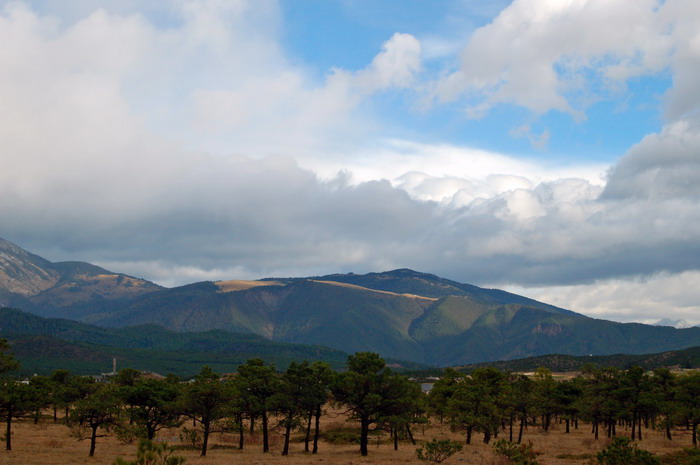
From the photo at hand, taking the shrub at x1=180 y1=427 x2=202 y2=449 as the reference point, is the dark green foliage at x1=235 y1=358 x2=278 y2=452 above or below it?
above

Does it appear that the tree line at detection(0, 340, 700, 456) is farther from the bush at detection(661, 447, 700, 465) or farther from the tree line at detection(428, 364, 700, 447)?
the bush at detection(661, 447, 700, 465)

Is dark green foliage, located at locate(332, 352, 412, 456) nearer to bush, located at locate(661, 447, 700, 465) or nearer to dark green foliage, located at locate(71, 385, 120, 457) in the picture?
dark green foliage, located at locate(71, 385, 120, 457)

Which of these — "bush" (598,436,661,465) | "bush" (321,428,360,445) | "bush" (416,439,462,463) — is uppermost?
"bush" (598,436,661,465)

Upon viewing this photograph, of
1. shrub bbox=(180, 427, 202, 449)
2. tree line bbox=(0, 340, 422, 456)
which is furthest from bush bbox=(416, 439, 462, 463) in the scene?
shrub bbox=(180, 427, 202, 449)

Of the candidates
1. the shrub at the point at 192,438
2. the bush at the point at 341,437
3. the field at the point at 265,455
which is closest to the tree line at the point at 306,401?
the shrub at the point at 192,438

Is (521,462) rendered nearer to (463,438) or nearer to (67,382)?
(463,438)

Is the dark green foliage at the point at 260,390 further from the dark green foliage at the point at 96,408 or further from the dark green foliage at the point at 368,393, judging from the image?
the dark green foliage at the point at 96,408

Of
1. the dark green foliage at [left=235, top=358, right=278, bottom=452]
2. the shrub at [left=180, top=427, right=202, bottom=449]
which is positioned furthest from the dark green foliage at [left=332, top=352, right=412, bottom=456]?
the shrub at [left=180, top=427, right=202, bottom=449]

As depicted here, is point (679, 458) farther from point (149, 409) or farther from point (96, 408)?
point (149, 409)

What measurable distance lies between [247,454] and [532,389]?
61874 millimetres

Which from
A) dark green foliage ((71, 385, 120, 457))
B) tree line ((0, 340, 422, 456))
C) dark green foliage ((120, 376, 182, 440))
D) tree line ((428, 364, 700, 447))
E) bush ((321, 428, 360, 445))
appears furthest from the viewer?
bush ((321, 428, 360, 445))

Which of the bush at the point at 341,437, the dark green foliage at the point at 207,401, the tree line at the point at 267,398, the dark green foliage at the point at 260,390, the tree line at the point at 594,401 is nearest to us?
the dark green foliage at the point at 207,401

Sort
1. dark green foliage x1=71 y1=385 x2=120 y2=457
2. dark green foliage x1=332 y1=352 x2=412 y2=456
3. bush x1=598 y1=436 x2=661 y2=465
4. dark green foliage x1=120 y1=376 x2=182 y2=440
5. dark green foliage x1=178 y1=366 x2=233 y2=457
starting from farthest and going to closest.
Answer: dark green foliage x1=120 y1=376 x2=182 y2=440
dark green foliage x1=332 y1=352 x2=412 y2=456
dark green foliage x1=178 y1=366 x2=233 y2=457
dark green foliage x1=71 y1=385 x2=120 y2=457
bush x1=598 y1=436 x2=661 y2=465

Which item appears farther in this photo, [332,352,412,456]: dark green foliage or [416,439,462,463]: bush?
[332,352,412,456]: dark green foliage
